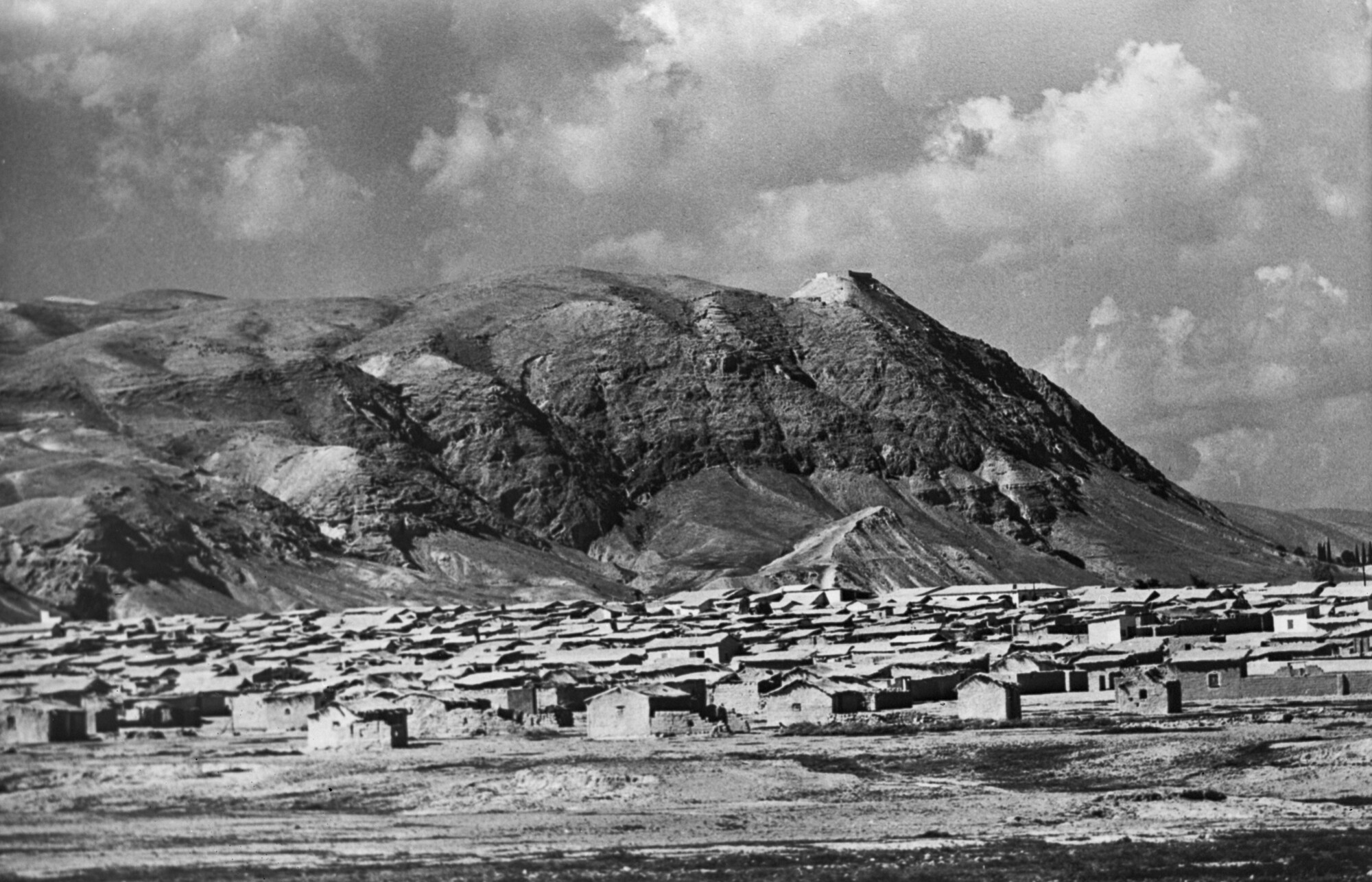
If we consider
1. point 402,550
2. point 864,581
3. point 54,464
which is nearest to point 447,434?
point 402,550

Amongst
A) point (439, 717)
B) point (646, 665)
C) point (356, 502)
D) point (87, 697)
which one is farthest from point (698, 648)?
point (356, 502)

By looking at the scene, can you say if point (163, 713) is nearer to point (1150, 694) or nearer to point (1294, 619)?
point (1150, 694)

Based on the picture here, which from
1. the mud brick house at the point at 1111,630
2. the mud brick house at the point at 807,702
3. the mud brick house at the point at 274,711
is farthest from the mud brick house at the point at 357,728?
the mud brick house at the point at 1111,630

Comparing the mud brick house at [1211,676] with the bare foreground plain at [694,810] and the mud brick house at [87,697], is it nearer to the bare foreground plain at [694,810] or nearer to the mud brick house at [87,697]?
the bare foreground plain at [694,810]

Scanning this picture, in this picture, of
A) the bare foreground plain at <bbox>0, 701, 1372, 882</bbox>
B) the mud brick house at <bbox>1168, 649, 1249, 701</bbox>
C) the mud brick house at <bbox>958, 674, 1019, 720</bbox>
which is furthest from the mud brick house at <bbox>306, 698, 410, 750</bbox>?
the mud brick house at <bbox>1168, 649, 1249, 701</bbox>

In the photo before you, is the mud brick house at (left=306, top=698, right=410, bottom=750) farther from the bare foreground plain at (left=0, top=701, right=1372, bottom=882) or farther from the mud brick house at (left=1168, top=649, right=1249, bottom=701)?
the mud brick house at (left=1168, top=649, right=1249, bottom=701)

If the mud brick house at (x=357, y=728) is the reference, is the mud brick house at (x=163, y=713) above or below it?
above

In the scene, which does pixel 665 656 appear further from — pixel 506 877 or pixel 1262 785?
pixel 506 877
